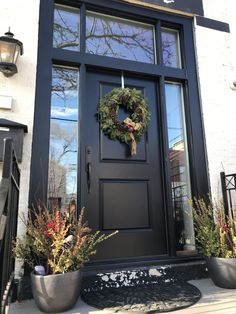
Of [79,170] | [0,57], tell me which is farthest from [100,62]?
[79,170]

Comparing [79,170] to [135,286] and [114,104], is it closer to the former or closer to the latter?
[114,104]

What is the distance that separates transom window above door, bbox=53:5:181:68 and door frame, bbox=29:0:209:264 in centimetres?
7

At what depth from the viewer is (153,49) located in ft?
10.6

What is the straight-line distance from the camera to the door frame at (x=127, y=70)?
244 centimetres

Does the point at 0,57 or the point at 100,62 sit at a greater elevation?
the point at 100,62

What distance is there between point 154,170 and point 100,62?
122 centimetres

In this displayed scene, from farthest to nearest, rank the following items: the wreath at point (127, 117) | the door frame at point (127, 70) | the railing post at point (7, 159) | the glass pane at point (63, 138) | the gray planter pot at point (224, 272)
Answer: the wreath at point (127, 117), the glass pane at point (63, 138), the door frame at point (127, 70), the gray planter pot at point (224, 272), the railing post at point (7, 159)

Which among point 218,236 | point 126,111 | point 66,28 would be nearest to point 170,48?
point 126,111

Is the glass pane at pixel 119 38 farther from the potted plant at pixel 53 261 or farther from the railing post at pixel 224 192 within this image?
the potted plant at pixel 53 261

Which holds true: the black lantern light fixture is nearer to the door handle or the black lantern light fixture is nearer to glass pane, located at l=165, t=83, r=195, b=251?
the door handle

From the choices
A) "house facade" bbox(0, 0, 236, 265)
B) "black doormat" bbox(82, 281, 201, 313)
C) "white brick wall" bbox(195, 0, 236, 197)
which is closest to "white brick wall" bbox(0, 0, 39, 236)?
"house facade" bbox(0, 0, 236, 265)

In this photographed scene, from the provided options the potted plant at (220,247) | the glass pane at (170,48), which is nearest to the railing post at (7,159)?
the potted plant at (220,247)

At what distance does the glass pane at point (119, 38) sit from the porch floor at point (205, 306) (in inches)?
94.0

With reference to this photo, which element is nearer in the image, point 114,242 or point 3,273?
point 3,273
